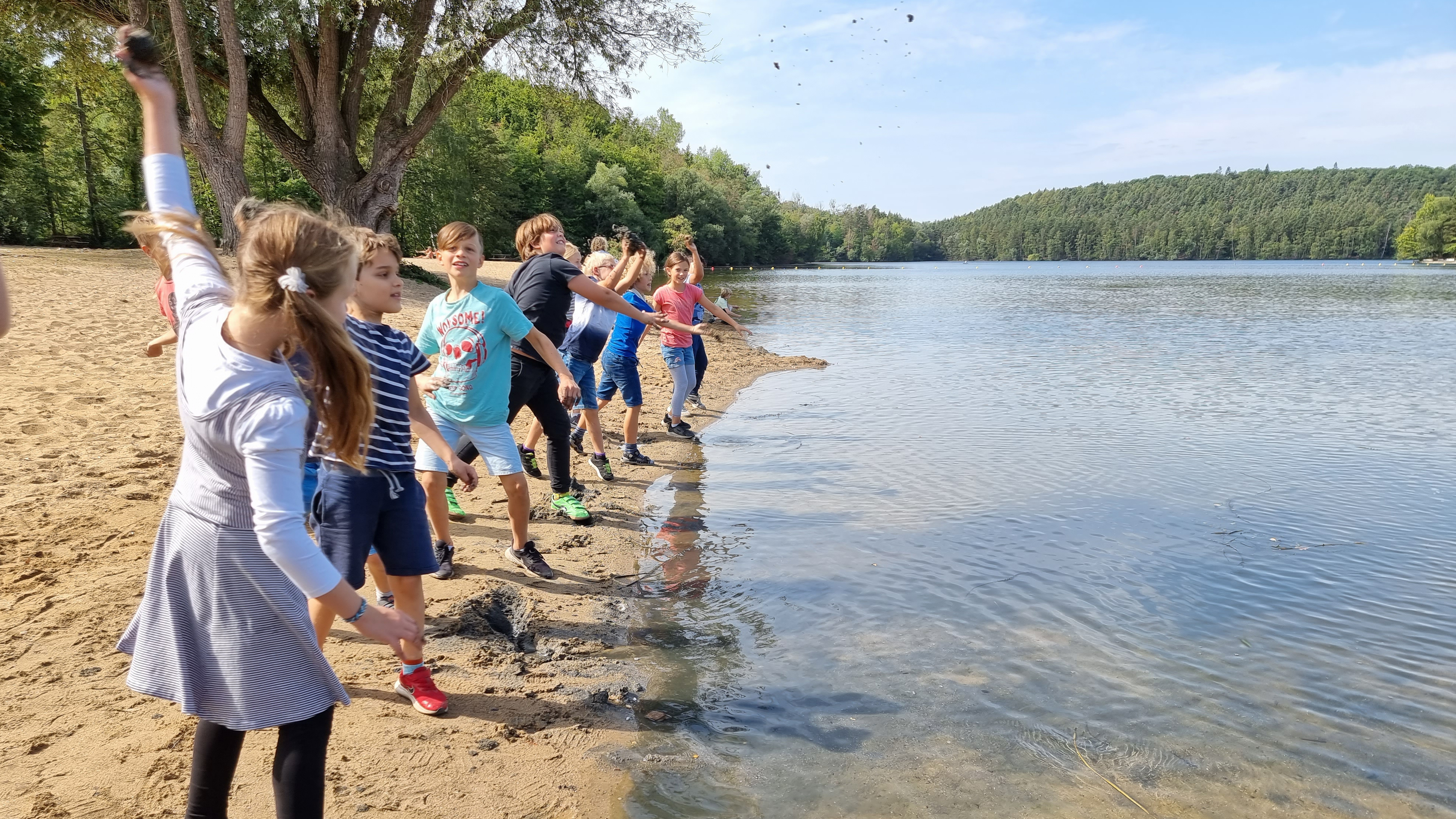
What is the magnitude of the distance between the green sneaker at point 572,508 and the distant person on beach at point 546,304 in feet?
1.15

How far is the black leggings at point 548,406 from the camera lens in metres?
5.70

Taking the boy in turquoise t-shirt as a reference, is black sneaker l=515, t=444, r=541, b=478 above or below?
below

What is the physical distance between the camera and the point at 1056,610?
4938mm

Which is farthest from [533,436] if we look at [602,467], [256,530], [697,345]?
[256,530]

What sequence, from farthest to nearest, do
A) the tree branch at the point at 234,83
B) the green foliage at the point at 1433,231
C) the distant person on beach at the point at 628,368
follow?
the green foliage at the point at 1433,231 → the tree branch at the point at 234,83 → the distant person on beach at the point at 628,368

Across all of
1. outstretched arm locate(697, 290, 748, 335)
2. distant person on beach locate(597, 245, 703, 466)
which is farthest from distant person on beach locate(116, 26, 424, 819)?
outstretched arm locate(697, 290, 748, 335)

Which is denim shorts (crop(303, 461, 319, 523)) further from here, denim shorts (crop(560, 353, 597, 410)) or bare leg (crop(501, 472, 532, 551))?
denim shorts (crop(560, 353, 597, 410))

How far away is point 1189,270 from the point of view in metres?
104

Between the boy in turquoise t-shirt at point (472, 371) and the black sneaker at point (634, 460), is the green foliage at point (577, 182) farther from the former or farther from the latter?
the boy in turquoise t-shirt at point (472, 371)

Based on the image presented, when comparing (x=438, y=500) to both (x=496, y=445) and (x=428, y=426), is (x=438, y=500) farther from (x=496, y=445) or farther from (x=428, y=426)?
(x=428, y=426)

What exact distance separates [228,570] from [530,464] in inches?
215

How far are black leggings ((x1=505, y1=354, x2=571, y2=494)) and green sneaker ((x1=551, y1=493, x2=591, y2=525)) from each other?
54mm

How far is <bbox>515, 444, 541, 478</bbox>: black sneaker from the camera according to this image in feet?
24.4

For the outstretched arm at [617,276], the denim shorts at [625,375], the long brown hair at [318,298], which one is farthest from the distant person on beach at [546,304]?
the long brown hair at [318,298]
